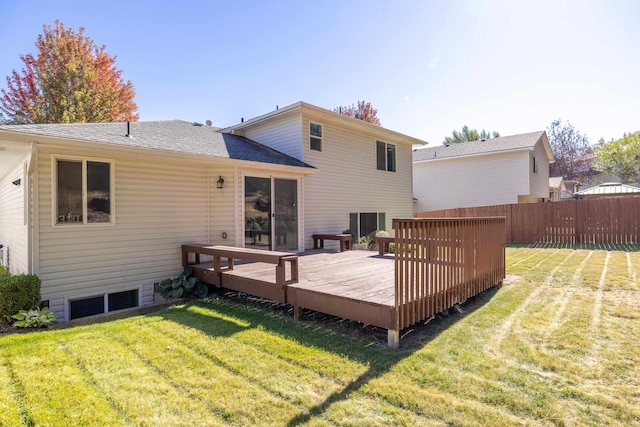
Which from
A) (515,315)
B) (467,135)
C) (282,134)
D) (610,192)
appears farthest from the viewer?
(467,135)

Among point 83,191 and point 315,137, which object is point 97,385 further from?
point 315,137

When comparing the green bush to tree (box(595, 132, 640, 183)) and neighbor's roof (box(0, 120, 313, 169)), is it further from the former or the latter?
tree (box(595, 132, 640, 183))

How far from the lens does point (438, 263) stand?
4336 mm

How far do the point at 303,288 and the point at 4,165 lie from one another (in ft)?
25.3

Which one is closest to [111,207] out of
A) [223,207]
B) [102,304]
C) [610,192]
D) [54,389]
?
[102,304]

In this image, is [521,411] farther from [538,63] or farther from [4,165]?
[538,63]

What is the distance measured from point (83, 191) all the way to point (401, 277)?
564 centimetres

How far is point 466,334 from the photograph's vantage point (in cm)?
389

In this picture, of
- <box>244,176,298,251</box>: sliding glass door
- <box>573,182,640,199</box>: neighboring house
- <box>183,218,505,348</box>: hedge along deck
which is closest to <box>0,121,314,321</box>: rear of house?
<box>244,176,298,251</box>: sliding glass door

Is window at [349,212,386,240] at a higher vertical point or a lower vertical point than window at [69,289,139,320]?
higher

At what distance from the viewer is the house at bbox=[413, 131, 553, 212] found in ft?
57.1

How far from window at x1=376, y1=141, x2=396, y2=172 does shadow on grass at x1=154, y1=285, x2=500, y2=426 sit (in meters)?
7.40

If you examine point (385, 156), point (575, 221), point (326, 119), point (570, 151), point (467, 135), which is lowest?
point (575, 221)

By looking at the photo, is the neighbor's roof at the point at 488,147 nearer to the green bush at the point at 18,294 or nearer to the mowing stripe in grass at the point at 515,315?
the mowing stripe in grass at the point at 515,315
